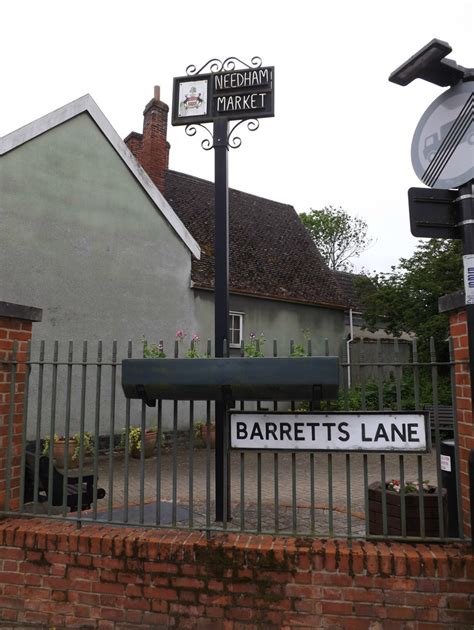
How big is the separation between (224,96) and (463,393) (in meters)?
3.30

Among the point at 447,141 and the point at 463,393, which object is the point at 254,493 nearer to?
the point at 463,393

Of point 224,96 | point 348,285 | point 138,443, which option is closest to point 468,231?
point 224,96

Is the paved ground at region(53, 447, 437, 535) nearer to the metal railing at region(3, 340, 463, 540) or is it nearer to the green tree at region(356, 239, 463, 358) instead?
the metal railing at region(3, 340, 463, 540)

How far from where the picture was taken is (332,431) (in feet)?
11.2

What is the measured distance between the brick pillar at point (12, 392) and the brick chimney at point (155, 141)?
1038cm

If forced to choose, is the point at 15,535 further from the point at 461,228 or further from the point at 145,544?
the point at 461,228

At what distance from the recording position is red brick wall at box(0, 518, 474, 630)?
309cm

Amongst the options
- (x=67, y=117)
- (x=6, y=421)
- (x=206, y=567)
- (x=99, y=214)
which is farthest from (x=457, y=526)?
(x=67, y=117)

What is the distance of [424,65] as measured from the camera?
3010 mm

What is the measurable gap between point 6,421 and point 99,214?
750 centimetres

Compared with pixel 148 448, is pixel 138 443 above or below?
above

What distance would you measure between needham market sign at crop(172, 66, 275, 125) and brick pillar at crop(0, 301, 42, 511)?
2.32 metres

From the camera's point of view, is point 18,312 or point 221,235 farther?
point 221,235

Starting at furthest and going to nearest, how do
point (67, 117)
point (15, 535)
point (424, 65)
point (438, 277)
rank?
point (438, 277)
point (67, 117)
point (15, 535)
point (424, 65)
